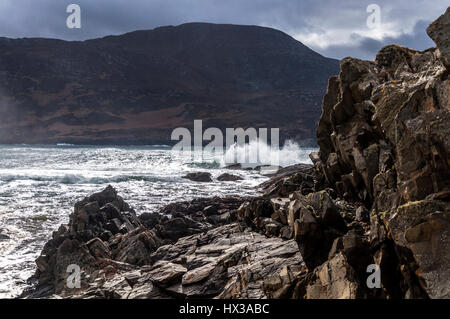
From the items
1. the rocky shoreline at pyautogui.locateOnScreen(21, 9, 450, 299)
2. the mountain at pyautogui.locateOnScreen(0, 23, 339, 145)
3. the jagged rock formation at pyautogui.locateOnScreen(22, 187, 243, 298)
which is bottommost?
the jagged rock formation at pyautogui.locateOnScreen(22, 187, 243, 298)

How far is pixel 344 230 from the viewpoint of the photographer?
22.1ft

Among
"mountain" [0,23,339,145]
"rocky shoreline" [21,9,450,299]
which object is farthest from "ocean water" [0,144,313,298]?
"mountain" [0,23,339,145]

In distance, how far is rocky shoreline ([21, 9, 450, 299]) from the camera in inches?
→ 192

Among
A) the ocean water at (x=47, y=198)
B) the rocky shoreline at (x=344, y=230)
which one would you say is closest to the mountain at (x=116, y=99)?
the ocean water at (x=47, y=198)

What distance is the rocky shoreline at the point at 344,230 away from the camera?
4.89 metres

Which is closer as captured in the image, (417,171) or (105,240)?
(417,171)

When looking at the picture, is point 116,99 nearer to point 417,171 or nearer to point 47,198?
point 47,198

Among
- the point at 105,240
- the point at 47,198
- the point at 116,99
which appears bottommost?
the point at 105,240

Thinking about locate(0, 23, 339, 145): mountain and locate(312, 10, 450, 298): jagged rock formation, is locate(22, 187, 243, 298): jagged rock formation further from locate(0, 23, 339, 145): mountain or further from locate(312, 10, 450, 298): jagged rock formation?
locate(0, 23, 339, 145): mountain

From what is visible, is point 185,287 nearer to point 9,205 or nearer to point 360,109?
point 360,109

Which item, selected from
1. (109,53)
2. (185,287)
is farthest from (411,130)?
(109,53)

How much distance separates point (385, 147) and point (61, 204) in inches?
752

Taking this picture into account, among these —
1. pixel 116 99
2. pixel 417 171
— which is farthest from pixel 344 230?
pixel 116 99

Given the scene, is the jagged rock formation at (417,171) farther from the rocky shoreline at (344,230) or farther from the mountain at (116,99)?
the mountain at (116,99)
